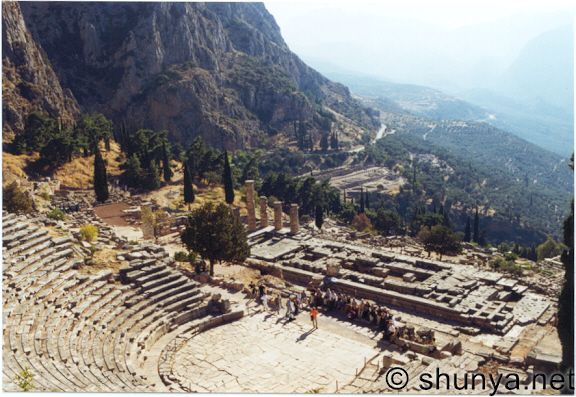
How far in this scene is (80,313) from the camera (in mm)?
20141

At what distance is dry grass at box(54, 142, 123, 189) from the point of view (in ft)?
181

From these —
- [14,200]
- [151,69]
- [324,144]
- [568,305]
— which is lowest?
[324,144]

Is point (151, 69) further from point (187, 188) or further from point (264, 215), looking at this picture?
point (264, 215)

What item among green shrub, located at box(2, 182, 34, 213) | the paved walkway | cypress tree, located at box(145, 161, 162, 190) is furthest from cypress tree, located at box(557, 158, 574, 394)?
cypress tree, located at box(145, 161, 162, 190)

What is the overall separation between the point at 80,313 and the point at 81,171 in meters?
41.3

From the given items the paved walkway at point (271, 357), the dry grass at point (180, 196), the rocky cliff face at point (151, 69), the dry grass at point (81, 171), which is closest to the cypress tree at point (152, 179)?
the dry grass at point (180, 196)

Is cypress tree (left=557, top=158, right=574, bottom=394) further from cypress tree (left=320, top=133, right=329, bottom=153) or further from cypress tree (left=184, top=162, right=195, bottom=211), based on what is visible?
cypress tree (left=320, top=133, right=329, bottom=153)

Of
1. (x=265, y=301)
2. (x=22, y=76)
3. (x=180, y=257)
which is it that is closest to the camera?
(x=265, y=301)

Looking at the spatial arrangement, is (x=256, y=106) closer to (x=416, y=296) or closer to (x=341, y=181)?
A: (x=341, y=181)

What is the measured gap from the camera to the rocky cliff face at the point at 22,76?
240 feet

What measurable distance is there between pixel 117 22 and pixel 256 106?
124 feet

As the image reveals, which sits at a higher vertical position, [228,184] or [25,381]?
[25,381]

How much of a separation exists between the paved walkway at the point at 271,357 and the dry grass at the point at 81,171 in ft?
124

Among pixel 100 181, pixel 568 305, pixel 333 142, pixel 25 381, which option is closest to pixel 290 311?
pixel 568 305
